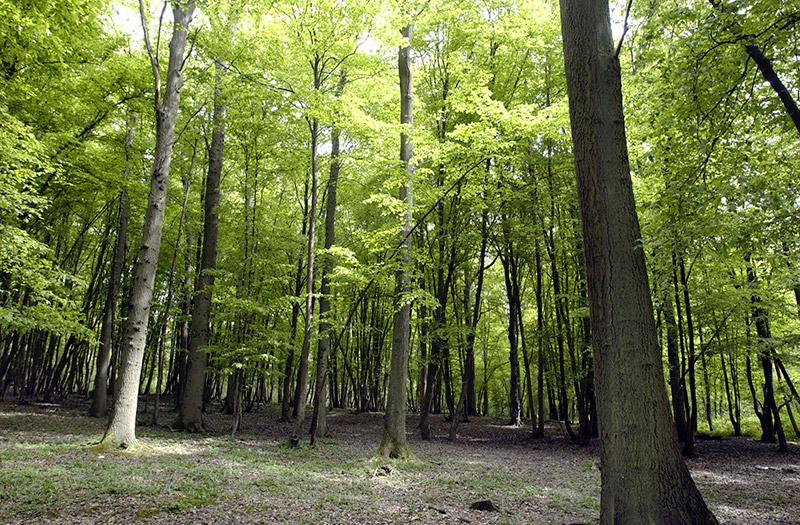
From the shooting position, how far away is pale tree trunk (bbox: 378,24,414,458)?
26.0ft

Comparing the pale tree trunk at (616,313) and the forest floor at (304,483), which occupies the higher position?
the pale tree trunk at (616,313)

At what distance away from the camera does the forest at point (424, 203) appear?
12.3ft

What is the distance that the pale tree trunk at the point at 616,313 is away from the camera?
314cm

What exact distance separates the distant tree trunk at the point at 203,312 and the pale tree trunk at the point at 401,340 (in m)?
4.57

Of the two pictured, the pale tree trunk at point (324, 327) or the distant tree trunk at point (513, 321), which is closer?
the pale tree trunk at point (324, 327)

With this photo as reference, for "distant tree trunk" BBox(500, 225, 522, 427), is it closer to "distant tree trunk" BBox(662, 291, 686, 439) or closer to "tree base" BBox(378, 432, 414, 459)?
"distant tree trunk" BBox(662, 291, 686, 439)

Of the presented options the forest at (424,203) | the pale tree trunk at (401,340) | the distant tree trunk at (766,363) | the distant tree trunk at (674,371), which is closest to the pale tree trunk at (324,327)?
the forest at (424,203)

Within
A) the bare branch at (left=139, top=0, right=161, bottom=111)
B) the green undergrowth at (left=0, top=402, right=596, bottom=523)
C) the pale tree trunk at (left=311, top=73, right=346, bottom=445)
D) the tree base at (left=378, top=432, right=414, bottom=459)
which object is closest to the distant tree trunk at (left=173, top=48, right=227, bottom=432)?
the green undergrowth at (left=0, top=402, right=596, bottom=523)

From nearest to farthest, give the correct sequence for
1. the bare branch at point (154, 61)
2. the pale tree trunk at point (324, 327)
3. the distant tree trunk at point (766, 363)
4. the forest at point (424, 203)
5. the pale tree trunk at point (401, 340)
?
the forest at point (424, 203), the bare branch at point (154, 61), the pale tree trunk at point (401, 340), the pale tree trunk at point (324, 327), the distant tree trunk at point (766, 363)

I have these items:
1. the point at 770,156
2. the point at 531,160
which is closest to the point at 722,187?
the point at 770,156

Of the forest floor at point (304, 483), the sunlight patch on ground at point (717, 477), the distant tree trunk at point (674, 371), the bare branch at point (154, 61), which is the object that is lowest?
the sunlight patch on ground at point (717, 477)

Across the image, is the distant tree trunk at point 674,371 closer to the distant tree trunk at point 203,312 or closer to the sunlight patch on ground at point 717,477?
the sunlight patch on ground at point 717,477

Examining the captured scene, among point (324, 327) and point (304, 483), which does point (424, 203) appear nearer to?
point (324, 327)

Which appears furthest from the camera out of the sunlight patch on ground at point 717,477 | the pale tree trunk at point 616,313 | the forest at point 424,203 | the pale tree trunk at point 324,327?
the pale tree trunk at point 324,327
